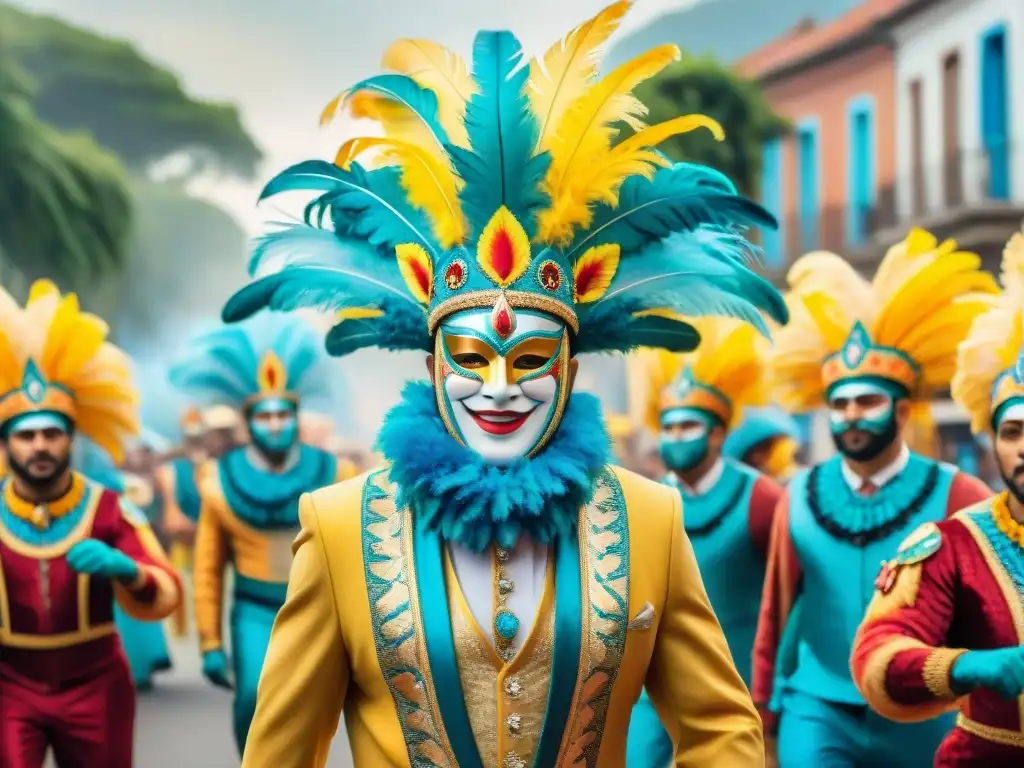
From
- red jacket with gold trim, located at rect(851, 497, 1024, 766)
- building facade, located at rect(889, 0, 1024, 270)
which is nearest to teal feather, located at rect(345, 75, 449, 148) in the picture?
red jacket with gold trim, located at rect(851, 497, 1024, 766)

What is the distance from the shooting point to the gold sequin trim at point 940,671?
4.32m

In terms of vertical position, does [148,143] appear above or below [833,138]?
above

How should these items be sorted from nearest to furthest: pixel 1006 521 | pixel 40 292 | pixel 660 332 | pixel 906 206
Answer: pixel 660 332 → pixel 1006 521 → pixel 40 292 → pixel 906 206

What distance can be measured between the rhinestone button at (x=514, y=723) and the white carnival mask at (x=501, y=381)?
587 millimetres

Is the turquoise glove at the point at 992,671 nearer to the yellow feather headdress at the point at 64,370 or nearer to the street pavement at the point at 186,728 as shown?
the yellow feather headdress at the point at 64,370

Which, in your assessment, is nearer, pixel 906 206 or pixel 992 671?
pixel 992 671

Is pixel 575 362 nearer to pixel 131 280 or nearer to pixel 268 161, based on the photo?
pixel 131 280

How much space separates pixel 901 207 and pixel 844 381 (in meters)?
20.5

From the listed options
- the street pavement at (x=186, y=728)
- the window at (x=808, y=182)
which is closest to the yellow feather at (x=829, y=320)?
the street pavement at (x=186, y=728)

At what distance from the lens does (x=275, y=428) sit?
9.05 metres

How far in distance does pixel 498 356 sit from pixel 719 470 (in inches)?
167

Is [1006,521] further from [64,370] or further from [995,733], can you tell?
[64,370]

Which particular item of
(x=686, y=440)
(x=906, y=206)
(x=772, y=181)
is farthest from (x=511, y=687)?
(x=772, y=181)

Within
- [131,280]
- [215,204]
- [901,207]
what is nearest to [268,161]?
[215,204]
